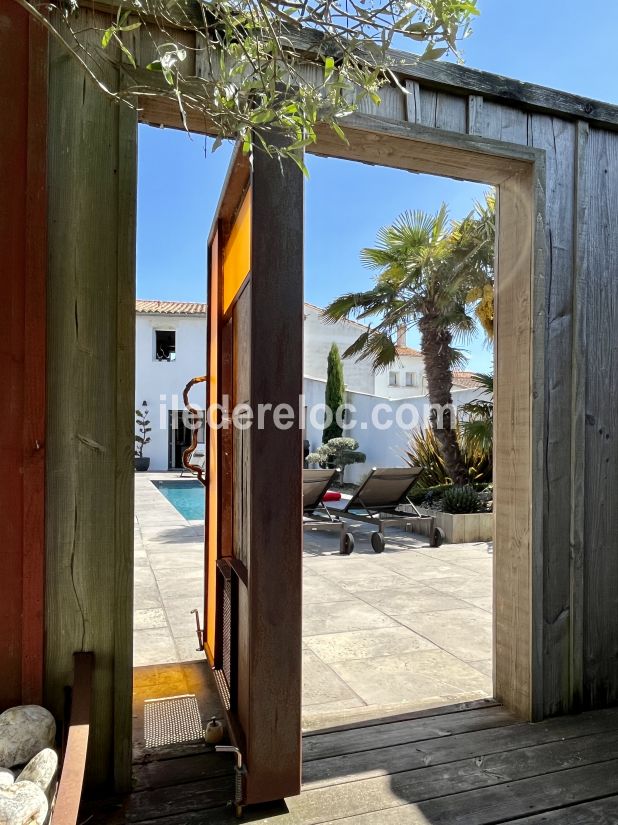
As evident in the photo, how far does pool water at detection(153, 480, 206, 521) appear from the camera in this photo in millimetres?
11406

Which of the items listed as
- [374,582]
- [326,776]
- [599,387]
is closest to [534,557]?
[599,387]

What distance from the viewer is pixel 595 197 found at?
99.3 inches

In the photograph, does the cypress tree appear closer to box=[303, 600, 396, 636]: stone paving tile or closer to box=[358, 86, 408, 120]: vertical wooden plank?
box=[303, 600, 396, 636]: stone paving tile

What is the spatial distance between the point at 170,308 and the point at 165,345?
1.42 meters

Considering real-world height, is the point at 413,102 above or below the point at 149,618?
above

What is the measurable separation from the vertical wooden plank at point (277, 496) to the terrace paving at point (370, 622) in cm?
64

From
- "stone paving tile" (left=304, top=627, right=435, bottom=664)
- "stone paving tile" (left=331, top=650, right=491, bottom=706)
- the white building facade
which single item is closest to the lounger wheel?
"stone paving tile" (left=304, top=627, right=435, bottom=664)

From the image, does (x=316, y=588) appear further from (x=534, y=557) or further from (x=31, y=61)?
(x=31, y=61)

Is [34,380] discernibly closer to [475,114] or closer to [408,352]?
[475,114]

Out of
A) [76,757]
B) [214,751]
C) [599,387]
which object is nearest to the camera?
[76,757]

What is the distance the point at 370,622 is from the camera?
12.8 ft

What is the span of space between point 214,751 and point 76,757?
88 cm

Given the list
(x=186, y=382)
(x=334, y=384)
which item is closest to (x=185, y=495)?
(x=334, y=384)

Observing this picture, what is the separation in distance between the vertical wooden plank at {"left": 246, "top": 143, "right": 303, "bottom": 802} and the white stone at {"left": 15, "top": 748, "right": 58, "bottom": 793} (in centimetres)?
58
